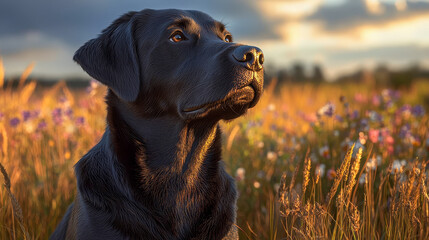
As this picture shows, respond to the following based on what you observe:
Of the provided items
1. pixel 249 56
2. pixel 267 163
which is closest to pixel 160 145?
pixel 249 56

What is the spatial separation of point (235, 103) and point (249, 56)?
1.01ft

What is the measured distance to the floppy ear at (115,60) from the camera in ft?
8.64

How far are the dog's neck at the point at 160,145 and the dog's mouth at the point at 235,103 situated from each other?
7.3 inches

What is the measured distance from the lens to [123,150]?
2.64 metres

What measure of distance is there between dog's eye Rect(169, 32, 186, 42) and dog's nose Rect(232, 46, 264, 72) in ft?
1.75

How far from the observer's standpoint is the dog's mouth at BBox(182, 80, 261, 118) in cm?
244

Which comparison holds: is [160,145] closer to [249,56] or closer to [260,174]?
[249,56]

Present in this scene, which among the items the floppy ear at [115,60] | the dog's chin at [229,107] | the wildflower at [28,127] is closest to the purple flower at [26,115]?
the wildflower at [28,127]

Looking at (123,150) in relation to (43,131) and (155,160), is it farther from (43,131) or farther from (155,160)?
(43,131)

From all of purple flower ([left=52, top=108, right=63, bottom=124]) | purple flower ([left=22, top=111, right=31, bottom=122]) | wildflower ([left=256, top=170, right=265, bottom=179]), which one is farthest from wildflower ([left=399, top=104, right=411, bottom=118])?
purple flower ([left=22, top=111, right=31, bottom=122])

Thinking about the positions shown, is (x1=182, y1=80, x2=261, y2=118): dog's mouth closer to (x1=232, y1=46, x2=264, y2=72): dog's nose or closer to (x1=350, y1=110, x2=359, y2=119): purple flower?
(x1=232, y1=46, x2=264, y2=72): dog's nose

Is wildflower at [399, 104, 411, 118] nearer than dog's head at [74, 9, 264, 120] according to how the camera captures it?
No

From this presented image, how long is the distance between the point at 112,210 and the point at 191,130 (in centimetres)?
71

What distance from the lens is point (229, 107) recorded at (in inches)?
98.9
